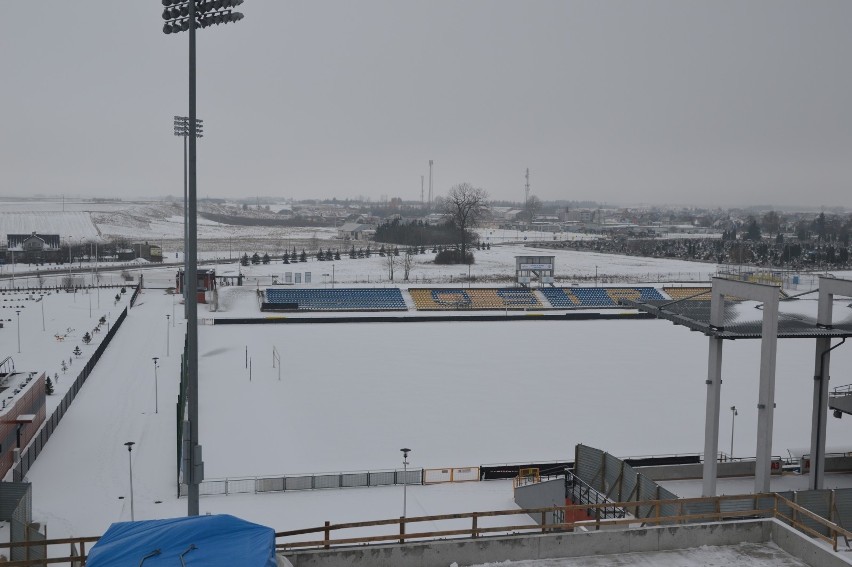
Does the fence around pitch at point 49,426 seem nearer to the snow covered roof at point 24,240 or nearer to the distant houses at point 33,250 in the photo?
the distant houses at point 33,250

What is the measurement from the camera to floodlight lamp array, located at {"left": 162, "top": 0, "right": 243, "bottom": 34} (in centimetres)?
1244

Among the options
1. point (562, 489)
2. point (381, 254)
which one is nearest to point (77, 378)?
point (562, 489)

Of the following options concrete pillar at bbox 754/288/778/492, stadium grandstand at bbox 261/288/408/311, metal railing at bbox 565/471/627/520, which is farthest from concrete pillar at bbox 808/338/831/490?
stadium grandstand at bbox 261/288/408/311

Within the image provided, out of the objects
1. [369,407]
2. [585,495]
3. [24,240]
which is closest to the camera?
[585,495]

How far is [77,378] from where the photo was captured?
29.2 metres

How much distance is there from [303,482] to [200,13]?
11.5 metres

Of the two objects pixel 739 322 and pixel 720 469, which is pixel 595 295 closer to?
pixel 720 469

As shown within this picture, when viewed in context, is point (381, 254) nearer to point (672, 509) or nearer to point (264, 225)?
point (672, 509)

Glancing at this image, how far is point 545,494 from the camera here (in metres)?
17.5

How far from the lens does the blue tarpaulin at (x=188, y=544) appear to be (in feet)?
25.2

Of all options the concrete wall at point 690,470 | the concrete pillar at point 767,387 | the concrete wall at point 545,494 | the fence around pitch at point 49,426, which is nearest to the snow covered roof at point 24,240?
the fence around pitch at point 49,426

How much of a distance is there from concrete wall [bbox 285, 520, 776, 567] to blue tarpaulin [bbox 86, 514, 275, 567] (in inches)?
36.8

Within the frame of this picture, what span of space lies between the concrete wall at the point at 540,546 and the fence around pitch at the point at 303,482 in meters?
9.84

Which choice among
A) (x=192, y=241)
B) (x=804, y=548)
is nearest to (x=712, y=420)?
(x=804, y=548)
